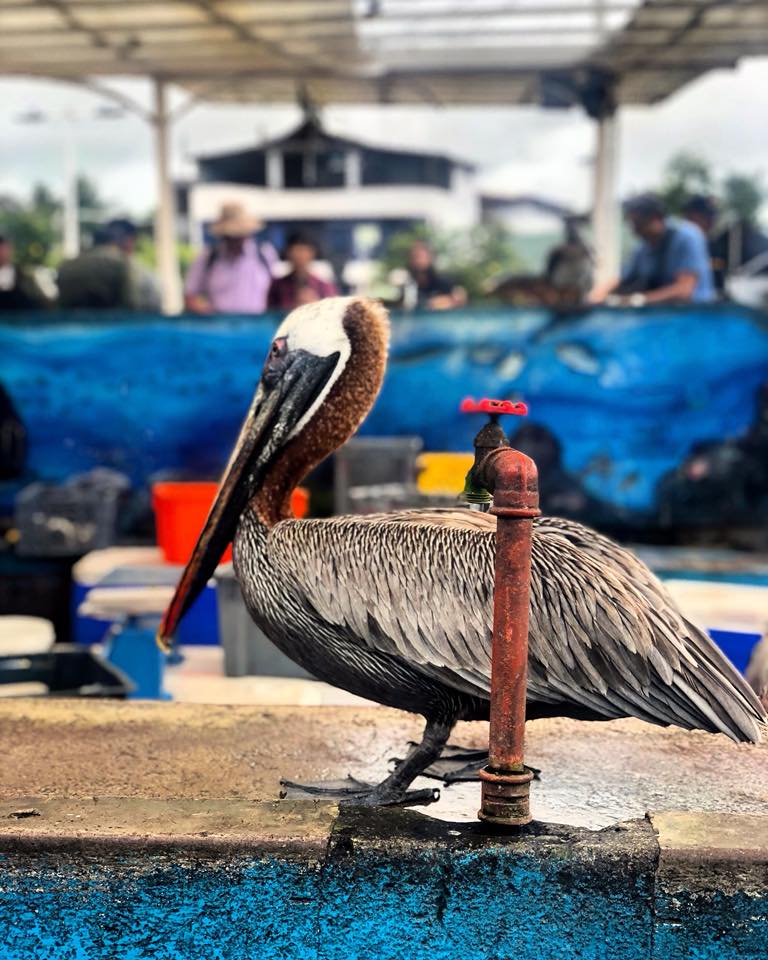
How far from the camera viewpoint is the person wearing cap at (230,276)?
28.0 ft

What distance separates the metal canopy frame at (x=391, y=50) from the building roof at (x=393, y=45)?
0.01 meters

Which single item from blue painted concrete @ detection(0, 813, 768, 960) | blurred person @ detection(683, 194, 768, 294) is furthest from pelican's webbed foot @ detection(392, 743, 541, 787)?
blurred person @ detection(683, 194, 768, 294)

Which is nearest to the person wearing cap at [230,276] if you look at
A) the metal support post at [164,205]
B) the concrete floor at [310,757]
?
the metal support post at [164,205]

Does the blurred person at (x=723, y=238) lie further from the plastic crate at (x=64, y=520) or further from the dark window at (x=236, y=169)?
the dark window at (x=236, y=169)

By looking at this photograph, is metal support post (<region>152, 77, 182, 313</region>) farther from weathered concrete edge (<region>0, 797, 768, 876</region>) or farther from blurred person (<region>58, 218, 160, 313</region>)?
weathered concrete edge (<region>0, 797, 768, 876</region>)

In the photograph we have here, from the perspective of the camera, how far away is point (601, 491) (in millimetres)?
8172

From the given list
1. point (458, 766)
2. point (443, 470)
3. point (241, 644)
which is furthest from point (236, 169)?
point (458, 766)

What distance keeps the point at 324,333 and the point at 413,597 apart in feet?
2.53

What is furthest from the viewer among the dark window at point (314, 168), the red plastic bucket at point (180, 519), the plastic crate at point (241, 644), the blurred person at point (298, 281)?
the dark window at point (314, 168)

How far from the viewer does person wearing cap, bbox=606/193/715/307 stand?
813 centimetres

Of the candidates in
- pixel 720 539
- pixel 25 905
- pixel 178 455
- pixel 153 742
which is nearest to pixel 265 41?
pixel 178 455

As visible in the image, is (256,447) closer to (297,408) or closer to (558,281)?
(297,408)

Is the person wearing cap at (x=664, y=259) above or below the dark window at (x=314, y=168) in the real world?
below

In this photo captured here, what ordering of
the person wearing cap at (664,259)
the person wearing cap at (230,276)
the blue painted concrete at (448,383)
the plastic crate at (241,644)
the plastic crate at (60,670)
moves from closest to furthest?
1. the plastic crate at (60,670)
2. the plastic crate at (241,644)
3. the blue painted concrete at (448,383)
4. the person wearing cap at (664,259)
5. the person wearing cap at (230,276)
